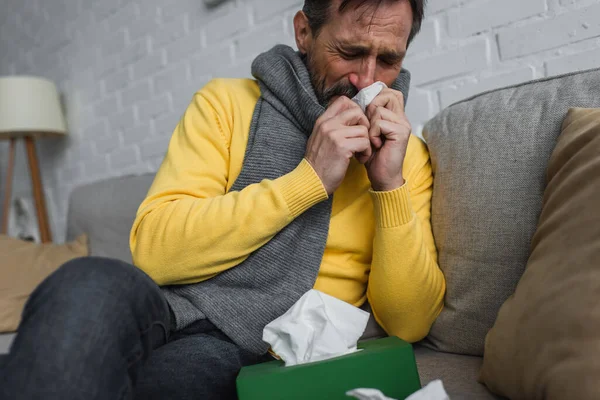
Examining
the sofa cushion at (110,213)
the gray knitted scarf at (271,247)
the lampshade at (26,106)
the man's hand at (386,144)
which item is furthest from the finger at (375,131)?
the lampshade at (26,106)

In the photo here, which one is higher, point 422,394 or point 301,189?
point 301,189

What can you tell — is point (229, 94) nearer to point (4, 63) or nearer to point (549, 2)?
point (549, 2)

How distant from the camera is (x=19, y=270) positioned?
163 centimetres

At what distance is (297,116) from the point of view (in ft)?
3.83

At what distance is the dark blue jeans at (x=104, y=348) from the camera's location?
64cm

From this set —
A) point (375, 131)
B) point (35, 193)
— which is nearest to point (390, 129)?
point (375, 131)

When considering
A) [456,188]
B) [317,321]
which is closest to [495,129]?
[456,188]

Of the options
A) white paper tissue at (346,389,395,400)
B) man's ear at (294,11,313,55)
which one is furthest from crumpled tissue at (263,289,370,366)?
man's ear at (294,11,313,55)

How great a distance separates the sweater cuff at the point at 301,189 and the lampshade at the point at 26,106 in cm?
188

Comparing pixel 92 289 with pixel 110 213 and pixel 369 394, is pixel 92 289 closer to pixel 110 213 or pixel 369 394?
pixel 369 394

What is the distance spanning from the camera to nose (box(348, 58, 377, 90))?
114 cm

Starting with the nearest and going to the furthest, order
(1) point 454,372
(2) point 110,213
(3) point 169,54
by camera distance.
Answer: (1) point 454,372 → (2) point 110,213 → (3) point 169,54

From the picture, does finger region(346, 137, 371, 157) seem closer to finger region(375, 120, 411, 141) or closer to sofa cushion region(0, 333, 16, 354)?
finger region(375, 120, 411, 141)

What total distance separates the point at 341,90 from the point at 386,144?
0.17 meters
